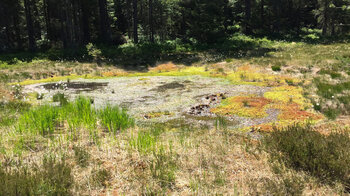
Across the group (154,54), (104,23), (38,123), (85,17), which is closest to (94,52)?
(154,54)

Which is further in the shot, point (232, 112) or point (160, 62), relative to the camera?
point (160, 62)

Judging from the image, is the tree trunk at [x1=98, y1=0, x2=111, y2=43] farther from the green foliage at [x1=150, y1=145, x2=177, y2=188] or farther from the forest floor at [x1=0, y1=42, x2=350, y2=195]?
→ the green foliage at [x1=150, y1=145, x2=177, y2=188]

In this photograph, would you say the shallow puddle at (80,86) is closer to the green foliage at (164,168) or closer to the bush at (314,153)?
the green foliage at (164,168)

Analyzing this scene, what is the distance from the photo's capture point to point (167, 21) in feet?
171

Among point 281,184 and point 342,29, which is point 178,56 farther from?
point 342,29

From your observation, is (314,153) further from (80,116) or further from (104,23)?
(104,23)

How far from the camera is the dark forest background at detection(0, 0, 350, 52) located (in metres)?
33.6

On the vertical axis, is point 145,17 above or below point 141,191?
above

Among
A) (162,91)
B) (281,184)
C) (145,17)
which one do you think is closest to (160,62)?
(162,91)

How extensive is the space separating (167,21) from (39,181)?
51.7 metres

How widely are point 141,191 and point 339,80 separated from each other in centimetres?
1422

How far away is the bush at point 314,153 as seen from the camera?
13.1 feet

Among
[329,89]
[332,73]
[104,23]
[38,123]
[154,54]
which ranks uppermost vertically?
[104,23]

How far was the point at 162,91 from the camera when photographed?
1362 centimetres
